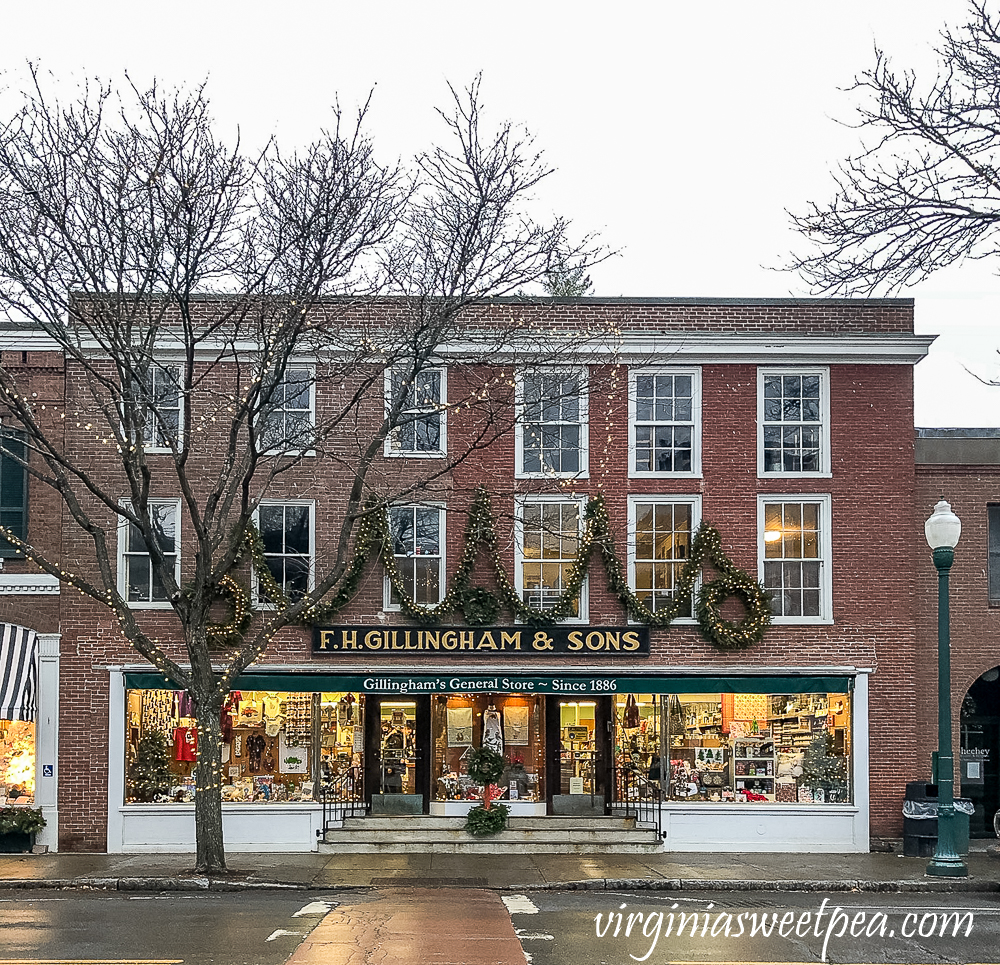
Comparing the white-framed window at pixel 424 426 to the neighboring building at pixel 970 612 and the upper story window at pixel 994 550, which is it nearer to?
the neighboring building at pixel 970 612

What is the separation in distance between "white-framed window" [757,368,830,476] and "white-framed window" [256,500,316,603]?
7.79 metres

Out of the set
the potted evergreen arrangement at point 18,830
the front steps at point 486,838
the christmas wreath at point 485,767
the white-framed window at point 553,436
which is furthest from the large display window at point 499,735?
the potted evergreen arrangement at point 18,830

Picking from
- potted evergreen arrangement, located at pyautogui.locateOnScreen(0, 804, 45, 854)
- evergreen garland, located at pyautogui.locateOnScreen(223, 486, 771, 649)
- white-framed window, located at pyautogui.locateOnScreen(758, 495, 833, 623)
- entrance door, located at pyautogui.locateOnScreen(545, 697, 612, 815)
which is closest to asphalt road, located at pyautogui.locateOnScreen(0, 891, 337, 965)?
potted evergreen arrangement, located at pyautogui.locateOnScreen(0, 804, 45, 854)

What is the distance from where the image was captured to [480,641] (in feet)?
71.8

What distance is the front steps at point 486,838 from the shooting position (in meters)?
21.3

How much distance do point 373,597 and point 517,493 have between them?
9.86ft

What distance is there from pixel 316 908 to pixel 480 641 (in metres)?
7.14

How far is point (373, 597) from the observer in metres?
22.1

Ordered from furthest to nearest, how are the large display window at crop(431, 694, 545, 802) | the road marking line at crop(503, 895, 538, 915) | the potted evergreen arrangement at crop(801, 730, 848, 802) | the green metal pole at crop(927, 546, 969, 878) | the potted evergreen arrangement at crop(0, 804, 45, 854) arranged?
the large display window at crop(431, 694, 545, 802)
the potted evergreen arrangement at crop(801, 730, 848, 802)
the potted evergreen arrangement at crop(0, 804, 45, 854)
the green metal pole at crop(927, 546, 969, 878)
the road marking line at crop(503, 895, 538, 915)

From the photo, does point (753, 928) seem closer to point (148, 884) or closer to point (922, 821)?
point (922, 821)

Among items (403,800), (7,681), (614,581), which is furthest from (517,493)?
(7,681)

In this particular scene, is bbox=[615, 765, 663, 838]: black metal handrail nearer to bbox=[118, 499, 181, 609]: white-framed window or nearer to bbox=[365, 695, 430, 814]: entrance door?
bbox=[365, 695, 430, 814]: entrance door

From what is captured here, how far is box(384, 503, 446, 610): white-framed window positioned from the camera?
22.3 m

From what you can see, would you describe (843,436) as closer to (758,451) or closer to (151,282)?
(758,451)
